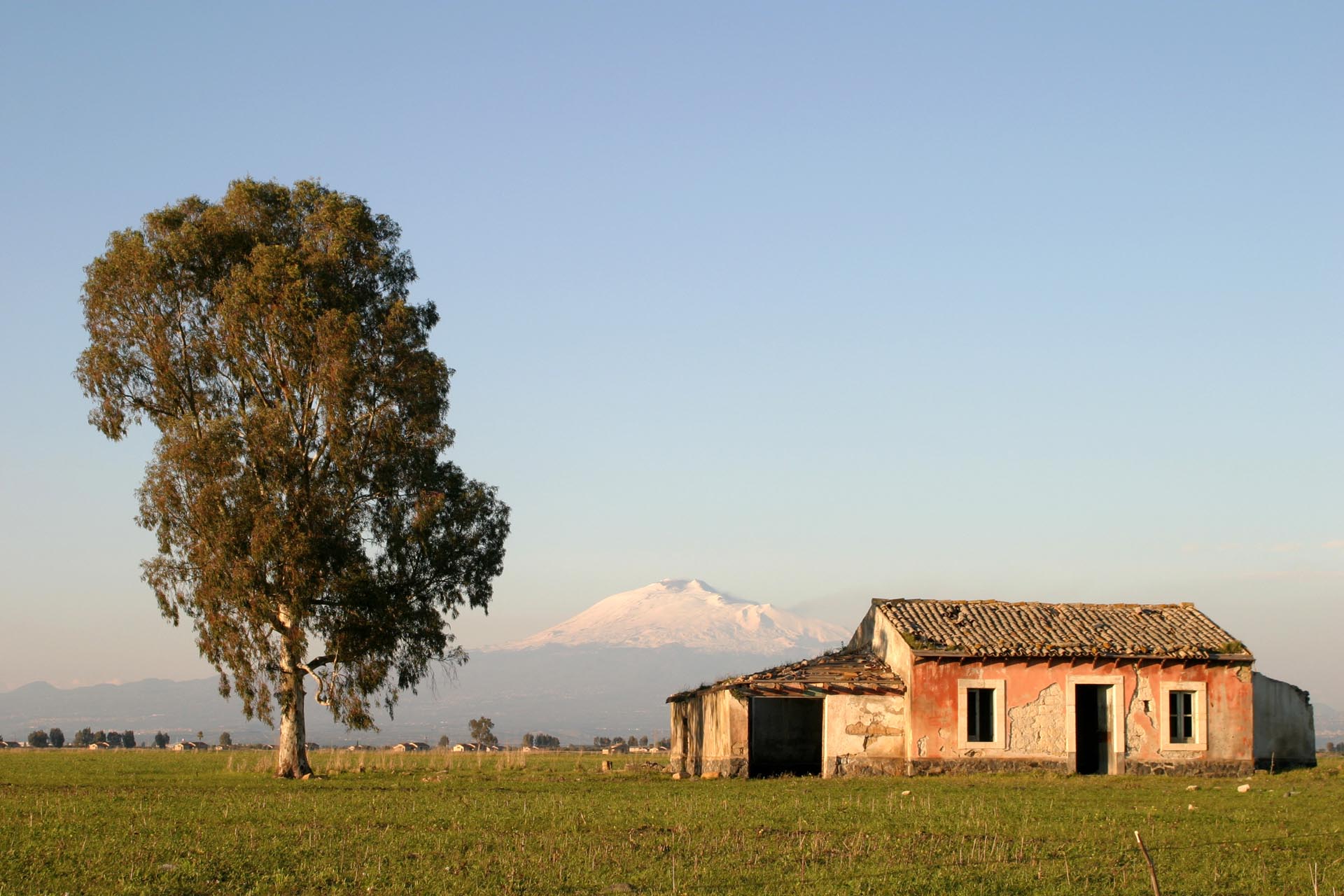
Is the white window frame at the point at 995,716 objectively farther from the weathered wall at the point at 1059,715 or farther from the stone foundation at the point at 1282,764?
the stone foundation at the point at 1282,764

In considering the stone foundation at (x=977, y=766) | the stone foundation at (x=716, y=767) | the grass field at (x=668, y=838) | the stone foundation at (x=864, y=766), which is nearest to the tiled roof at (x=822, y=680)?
the stone foundation at (x=864, y=766)

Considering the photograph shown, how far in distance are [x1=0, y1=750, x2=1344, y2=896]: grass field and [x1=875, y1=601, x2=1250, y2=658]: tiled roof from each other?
4821 millimetres

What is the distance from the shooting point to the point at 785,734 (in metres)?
42.3

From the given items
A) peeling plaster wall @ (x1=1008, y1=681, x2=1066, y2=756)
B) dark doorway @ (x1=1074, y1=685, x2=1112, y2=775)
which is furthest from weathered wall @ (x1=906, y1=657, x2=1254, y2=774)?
dark doorway @ (x1=1074, y1=685, x2=1112, y2=775)

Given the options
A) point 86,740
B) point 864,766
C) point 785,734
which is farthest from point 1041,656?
point 86,740

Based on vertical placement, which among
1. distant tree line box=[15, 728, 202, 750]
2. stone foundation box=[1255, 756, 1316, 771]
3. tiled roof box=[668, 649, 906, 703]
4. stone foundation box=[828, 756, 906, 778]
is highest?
tiled roof box=[668, 649, 906, 703]

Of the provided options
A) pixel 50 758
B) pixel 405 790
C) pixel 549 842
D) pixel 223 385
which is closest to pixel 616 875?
pixel 549 842

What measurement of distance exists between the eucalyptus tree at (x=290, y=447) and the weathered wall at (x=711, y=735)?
7.51 m

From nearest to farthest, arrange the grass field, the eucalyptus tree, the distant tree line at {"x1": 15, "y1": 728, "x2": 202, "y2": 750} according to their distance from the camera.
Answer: the grass field
the eucalyptus tree
the distant tree line at {"x1": 15, "y1": 728, "x2": 202, "y2": 750}

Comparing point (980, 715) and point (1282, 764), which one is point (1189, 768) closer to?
point (1282, 764)

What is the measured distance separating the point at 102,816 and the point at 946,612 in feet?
80.9

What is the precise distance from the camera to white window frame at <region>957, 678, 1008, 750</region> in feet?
116

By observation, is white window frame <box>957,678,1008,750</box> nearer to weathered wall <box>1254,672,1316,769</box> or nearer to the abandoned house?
the abandoned house

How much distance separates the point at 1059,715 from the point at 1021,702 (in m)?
1.14
